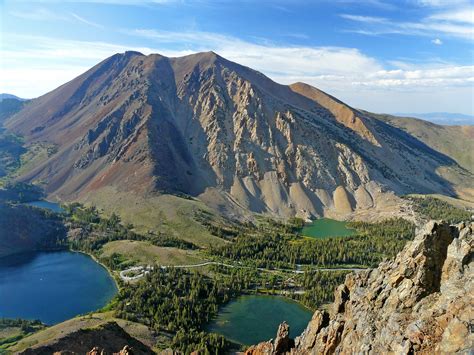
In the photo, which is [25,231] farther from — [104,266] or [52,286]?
[52,286]

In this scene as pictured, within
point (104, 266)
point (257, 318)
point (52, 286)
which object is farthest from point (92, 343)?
point (104, 266)

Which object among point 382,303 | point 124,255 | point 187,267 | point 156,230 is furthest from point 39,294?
point 382,303

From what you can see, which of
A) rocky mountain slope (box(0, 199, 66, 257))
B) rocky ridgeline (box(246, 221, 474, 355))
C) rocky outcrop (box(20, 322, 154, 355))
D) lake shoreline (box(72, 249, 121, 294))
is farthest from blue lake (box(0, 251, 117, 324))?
rocky ridgeline (box(246, 221, 474, 355))

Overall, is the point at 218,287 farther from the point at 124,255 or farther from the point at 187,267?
the point at 124,255

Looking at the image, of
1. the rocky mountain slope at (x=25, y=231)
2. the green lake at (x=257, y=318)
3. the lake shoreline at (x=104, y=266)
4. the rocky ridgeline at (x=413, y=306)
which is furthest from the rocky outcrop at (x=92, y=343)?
the rocky mountain slope at (x=25, y=231)

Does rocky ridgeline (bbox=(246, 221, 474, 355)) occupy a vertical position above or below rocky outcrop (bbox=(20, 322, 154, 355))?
above

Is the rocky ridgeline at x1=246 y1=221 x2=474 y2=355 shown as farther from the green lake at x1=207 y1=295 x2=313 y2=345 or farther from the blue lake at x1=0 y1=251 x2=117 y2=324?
the blue lake at x1=0 y1=251 x2=117 y2=324

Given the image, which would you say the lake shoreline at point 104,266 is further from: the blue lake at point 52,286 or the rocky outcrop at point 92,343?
the rocky outcrop at point 92,343
